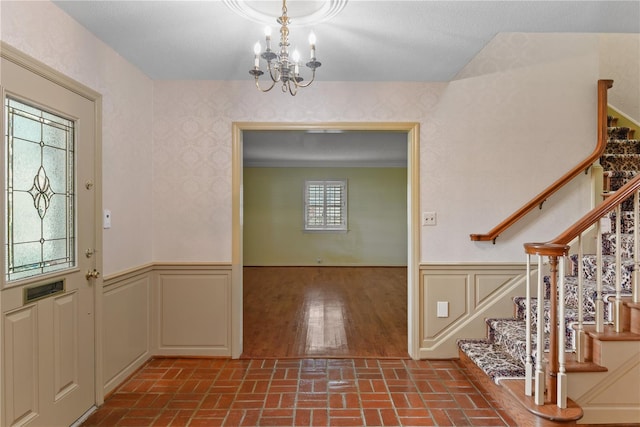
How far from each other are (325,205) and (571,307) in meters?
6.20

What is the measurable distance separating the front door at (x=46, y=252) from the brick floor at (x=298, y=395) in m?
0.42

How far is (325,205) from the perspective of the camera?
8578 mm

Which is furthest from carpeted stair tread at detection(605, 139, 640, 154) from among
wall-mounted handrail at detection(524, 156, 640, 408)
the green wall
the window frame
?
the window frame

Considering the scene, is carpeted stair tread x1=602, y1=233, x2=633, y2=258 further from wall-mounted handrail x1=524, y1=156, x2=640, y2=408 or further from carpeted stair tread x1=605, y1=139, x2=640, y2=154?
carpeted stair tread x1=605, y1=139, x2=640, y2=154

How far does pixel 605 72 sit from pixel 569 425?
A: 4011 millimetres

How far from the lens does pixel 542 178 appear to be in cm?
317

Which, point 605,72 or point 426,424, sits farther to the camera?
point 605,72

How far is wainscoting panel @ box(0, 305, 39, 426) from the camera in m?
1.70

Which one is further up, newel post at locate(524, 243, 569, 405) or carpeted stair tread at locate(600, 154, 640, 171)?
carpeted stair tread at locate(600, 154, 640, 171)

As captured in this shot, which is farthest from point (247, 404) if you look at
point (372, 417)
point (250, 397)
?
point (372, 417)

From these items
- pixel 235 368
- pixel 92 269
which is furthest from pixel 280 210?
pixel 92 269

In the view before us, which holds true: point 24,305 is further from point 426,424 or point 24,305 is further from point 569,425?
point 569,425

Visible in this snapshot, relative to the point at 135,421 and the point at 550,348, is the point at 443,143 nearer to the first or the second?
the point at 550,348

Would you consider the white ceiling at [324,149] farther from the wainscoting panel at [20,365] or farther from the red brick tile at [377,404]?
the wainscoting panel at [20,365]
